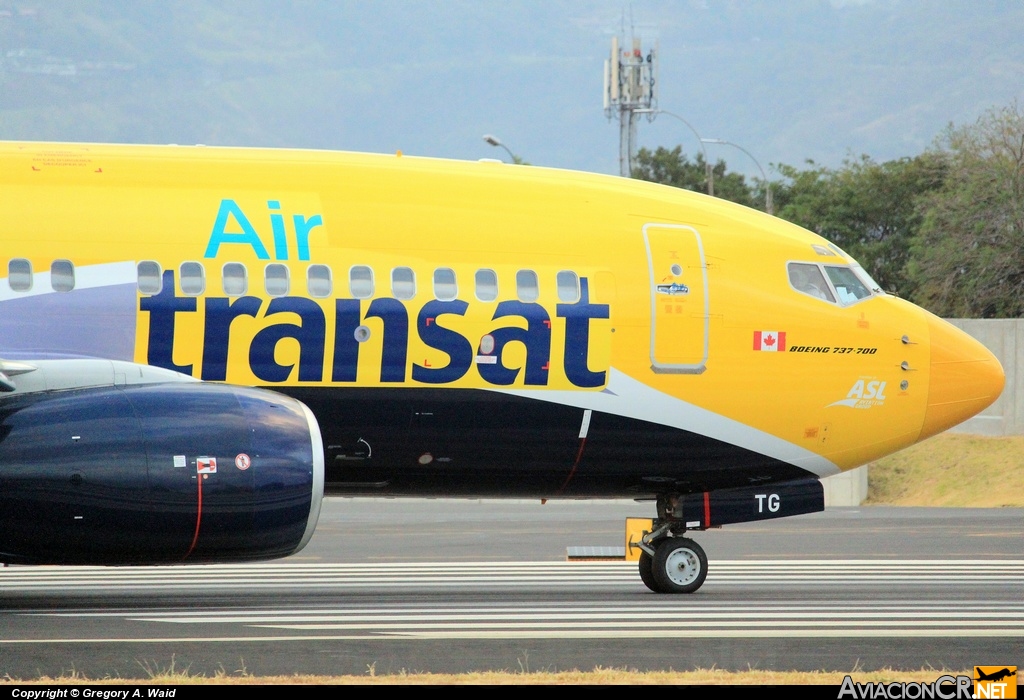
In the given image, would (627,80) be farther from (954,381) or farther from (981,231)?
(954,381)

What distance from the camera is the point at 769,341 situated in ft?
48.3

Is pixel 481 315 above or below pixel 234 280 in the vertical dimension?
below

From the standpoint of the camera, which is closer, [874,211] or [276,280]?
[276,280]

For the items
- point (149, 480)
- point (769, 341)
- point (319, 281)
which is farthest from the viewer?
point (769, 341)

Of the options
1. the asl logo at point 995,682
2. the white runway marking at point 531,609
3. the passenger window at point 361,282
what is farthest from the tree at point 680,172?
the asl logo at point 995,682

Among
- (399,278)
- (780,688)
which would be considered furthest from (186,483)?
(780,688)

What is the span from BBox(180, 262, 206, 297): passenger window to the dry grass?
27.9 m

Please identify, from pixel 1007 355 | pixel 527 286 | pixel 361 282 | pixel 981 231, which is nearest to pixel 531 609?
pixel 527 286

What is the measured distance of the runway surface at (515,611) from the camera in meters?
10.4

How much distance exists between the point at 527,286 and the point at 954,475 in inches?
1078

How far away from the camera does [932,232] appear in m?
57.3

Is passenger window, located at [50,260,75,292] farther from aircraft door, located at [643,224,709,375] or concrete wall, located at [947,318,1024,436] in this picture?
concrete wall, located at [947,318,1024,436]

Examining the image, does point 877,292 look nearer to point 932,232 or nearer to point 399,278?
point 399,278

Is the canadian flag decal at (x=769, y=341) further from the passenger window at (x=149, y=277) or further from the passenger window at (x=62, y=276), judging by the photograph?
the passenger window at (x=62, y=276)
